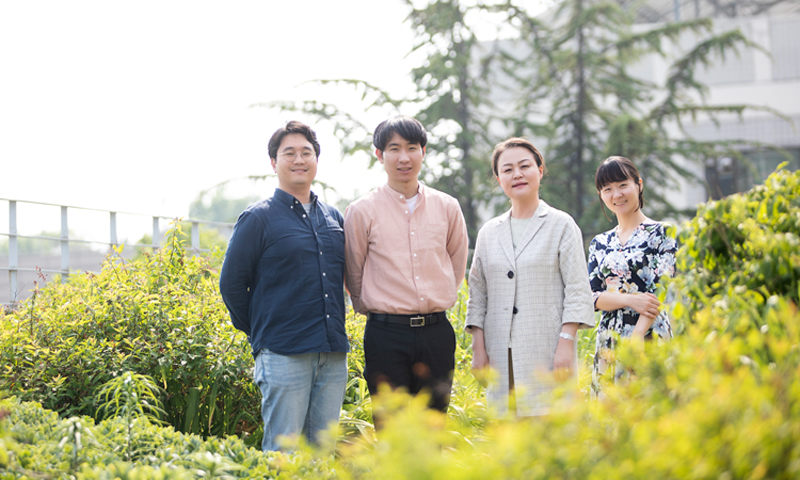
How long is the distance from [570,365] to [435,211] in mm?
946

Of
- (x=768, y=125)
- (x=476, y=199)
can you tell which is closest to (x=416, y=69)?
(x=476, y=199)

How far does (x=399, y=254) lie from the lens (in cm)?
282

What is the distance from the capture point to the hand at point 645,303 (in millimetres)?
2859

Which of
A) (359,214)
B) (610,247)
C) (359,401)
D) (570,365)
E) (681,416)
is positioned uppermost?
(359,214)

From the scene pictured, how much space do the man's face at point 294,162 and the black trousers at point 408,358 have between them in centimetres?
74

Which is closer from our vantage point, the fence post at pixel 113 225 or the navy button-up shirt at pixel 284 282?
the navy button-up shirt at pixel 284 282

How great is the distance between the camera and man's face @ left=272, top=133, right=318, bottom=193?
9.27ft

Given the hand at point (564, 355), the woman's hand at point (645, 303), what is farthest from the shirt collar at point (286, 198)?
the woman's hand at point (645, 303)

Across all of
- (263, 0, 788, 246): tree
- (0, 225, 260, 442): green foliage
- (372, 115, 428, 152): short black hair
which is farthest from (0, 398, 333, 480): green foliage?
(263, 0, 788, 246): tree

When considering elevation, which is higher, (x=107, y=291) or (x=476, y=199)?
(x=476, y=199)

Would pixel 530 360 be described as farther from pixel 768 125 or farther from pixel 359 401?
pixel 768 125

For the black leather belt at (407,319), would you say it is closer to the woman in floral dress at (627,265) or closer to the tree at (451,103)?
the woman in floral dress at (627,265)

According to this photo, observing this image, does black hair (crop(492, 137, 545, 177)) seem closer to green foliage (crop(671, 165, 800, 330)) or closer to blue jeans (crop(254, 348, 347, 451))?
green foliage (crop(671, 165, 800, 330))

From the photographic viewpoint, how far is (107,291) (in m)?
3.79
